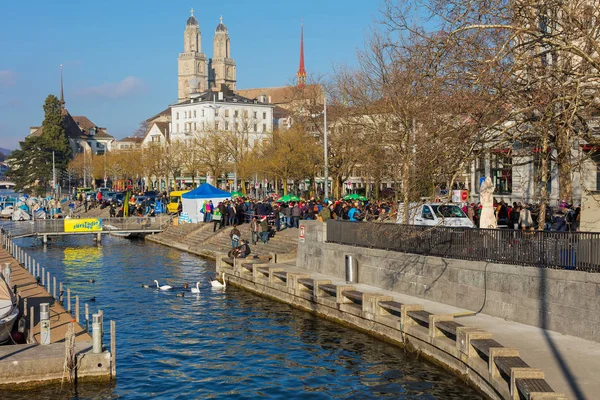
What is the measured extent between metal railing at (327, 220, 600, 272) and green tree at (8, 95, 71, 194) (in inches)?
4463

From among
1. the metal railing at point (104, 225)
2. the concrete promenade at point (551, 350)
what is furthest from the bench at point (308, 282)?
the metal railing at point (104, 225)

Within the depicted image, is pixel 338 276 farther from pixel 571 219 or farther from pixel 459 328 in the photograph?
pixel 459 328

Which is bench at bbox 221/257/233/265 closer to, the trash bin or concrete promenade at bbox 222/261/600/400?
the trash bin

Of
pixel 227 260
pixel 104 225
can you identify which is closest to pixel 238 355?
pixel 227 260

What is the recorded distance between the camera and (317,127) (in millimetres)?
58781

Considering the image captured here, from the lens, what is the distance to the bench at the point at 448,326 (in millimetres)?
17484

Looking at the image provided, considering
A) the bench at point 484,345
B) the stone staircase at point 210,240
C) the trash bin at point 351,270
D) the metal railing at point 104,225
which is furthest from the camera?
the metal railing at point 104,225

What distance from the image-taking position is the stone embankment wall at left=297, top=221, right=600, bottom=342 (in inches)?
659

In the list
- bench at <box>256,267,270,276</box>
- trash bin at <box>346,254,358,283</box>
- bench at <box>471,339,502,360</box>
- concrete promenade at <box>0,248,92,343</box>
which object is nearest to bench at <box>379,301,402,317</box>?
bench at <box>471,339,502,360</box>

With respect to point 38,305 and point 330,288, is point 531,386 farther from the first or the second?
point 38,305

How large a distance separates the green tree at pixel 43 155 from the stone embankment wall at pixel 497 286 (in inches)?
4461

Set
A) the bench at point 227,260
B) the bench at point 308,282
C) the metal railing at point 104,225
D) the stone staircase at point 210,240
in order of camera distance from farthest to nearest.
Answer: the metal railing at point 104,225
the stone staircase at point 210,240
the bench at point 227,260
the bench at point 308,282

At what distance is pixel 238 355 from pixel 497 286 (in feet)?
23.7

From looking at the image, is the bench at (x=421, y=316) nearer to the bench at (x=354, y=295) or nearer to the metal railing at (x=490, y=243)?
the metal railing at (x=490, y=243)
